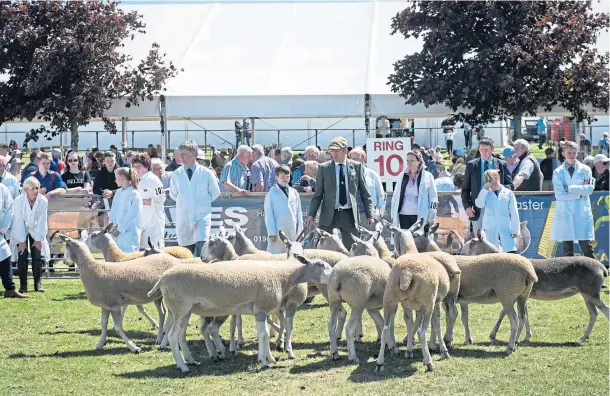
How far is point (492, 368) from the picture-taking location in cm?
921

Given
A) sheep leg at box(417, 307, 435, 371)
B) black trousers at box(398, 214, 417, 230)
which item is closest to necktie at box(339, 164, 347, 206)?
black trousers at box(398, 214, 417, 230)

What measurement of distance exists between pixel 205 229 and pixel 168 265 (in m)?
2.13

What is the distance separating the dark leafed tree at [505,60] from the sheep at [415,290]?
483 inches

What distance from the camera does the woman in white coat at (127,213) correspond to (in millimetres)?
12828

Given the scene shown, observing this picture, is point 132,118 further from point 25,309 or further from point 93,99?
point 25,309

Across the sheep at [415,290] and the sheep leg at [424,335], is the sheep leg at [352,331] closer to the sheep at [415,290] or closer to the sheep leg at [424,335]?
the sheep at [415,290]

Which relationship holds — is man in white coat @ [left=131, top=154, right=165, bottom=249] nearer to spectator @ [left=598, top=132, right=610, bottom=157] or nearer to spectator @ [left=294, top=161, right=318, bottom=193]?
spectator @ [left=294, top=161, right=318, bottom=193]

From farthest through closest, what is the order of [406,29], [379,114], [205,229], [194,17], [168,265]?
[194,17], [406,29], [379,114], [205,229], [168,265]

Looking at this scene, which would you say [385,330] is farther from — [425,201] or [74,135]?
A: [74,135]

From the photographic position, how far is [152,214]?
13820mm

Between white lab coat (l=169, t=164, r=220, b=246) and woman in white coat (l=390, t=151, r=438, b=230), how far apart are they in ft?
7.78

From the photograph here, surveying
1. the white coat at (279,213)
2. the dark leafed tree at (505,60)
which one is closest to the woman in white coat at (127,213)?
the white coat at (279,213)

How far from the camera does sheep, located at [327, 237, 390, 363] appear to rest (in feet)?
31.2

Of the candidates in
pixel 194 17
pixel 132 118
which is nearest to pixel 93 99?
pixel 132 118
